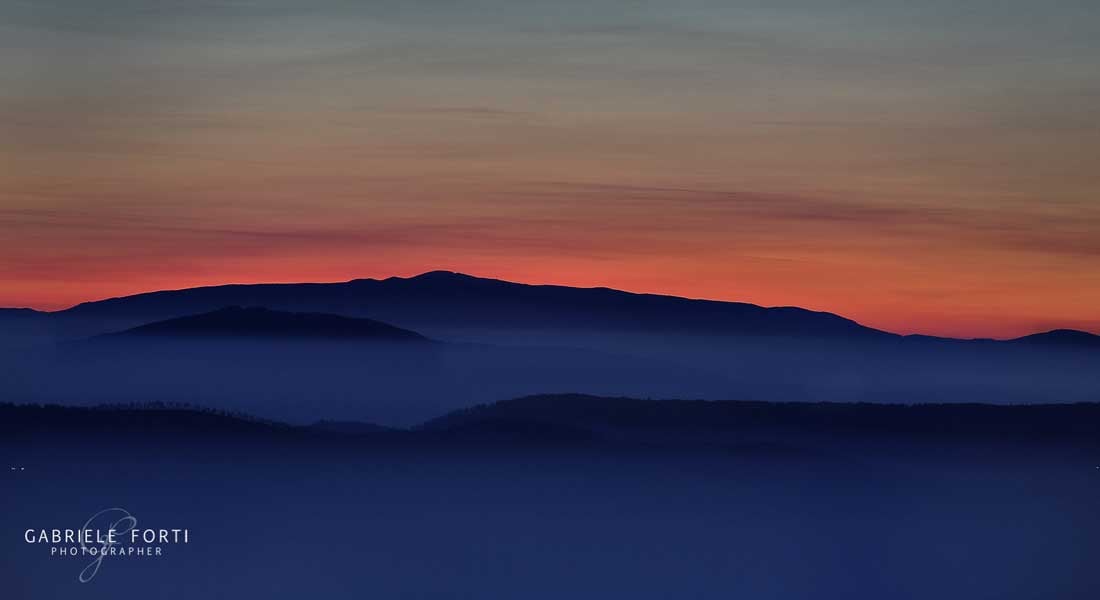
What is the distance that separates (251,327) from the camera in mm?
13453

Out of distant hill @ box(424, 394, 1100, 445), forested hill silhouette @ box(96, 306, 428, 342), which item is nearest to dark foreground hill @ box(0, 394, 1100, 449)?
distant hill @ box(424, 394, 1100, 445)

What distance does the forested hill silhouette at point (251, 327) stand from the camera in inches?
531

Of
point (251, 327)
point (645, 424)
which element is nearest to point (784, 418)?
point (645, 424)

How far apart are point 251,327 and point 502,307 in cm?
289

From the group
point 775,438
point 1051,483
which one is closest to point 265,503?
point 775,438

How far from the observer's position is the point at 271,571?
1098 cm

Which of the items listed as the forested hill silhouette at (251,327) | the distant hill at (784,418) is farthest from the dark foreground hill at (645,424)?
the forested hill silhouette at (251,327)

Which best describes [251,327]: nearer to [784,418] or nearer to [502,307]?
[502,307]

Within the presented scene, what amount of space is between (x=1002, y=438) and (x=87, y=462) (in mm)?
10076

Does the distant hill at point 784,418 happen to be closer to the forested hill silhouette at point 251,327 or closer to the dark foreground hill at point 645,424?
the dark foreground hill at point 645,424

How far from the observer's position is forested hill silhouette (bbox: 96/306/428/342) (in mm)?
13477

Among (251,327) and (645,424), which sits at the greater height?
(251,327)

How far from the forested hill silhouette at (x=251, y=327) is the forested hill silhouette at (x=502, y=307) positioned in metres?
0.14

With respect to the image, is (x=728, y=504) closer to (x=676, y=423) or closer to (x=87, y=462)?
(x=676, y=423)
